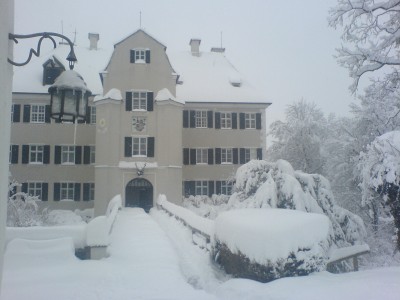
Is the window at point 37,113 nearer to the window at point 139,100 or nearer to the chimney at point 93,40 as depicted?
the window at point 139,100

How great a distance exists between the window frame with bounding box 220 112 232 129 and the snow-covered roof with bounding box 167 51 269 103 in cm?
117

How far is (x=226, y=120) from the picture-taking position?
33906mm

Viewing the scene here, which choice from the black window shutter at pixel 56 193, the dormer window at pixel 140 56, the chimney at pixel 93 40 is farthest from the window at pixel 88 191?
the chimney at pixel 93 40

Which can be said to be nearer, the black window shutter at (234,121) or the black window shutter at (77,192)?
the black window shutter at (77,192)

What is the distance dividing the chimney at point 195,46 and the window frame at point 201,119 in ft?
27.7

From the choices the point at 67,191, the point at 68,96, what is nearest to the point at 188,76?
the point at 67,191

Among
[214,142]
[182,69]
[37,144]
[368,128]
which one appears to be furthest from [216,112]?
[37,144]

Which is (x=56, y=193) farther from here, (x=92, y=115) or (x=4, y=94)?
(x=4, y=94)

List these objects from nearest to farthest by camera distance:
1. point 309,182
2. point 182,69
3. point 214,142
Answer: point 309,182 < point 214,142 < point 182,69

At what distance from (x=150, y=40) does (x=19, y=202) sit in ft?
48.7

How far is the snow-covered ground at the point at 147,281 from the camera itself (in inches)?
250

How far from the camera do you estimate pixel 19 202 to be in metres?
24.0

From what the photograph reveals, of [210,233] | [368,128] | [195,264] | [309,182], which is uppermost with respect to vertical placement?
[368,128]

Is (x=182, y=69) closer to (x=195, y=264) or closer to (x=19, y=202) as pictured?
(x=19, y=202)
